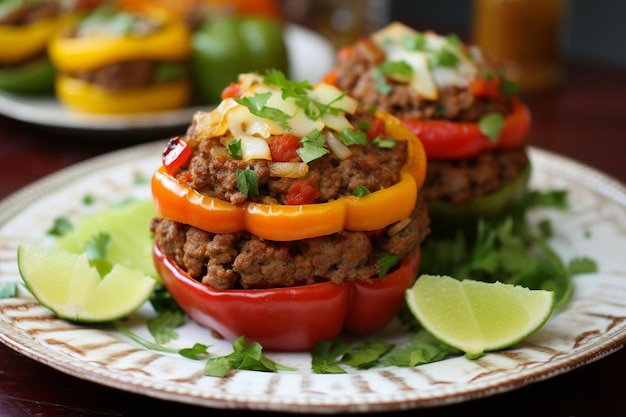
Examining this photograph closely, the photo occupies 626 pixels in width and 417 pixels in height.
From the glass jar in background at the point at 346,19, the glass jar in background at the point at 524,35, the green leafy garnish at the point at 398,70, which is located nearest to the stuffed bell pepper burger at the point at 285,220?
the green leafy garnish at the point at 398,70

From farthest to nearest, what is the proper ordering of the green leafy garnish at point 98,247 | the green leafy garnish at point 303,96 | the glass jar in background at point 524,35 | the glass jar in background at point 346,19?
1. the glass jar in background at point 346,19
2. the glass jar in background at point 524,35
3. the green leafy garnish at point 98,247
4. the green leafy garnish at point 303,96

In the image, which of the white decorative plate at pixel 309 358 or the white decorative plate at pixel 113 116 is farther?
the white decorative plate at pixel 113 116

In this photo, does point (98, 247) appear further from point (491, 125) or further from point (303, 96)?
point (491, 125)

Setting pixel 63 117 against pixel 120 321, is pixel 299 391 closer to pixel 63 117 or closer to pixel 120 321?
pixel 120 321

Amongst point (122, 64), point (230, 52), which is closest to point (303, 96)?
point (122, 64)

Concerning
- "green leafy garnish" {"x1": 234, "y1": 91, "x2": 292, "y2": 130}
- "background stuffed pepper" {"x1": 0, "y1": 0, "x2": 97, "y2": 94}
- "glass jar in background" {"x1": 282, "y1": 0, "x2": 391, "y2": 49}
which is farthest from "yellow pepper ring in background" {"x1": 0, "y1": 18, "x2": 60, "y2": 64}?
"green leafy garnish" {"x1": 234, "y1": 91, "x2": 292, "y2": 130}

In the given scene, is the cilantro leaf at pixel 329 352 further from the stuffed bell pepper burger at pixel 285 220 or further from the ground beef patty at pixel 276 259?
the ground beef patty at pixel 276 259

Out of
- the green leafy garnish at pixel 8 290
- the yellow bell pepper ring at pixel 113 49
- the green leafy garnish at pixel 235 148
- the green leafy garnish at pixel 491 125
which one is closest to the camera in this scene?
the green leafy garnish at pixel 235 148
